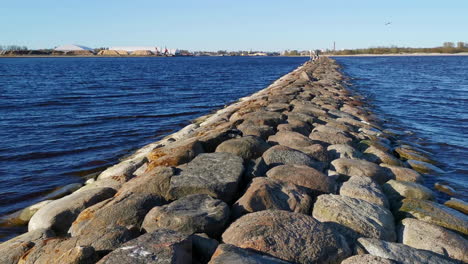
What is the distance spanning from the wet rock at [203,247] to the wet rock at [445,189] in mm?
4151

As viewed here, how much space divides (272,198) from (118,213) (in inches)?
58.5

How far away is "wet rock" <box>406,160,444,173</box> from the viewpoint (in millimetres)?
6262

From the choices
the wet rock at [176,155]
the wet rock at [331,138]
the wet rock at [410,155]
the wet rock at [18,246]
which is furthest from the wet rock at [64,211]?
the wet rock at [410,155]

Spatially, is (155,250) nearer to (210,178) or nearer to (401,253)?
(210,178)

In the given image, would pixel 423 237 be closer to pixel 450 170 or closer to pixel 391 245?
pixel 391 245

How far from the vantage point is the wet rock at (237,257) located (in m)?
2.50

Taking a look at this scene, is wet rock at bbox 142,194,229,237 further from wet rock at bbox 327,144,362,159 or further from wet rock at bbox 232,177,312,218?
wet rock at bbox 327,144,362,159

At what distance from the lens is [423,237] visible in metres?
3.34

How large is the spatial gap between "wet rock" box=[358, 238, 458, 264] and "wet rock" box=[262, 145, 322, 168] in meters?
1.77

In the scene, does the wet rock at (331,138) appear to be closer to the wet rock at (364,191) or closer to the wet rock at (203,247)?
the wet rock at (364,191)

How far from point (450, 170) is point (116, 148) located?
23.2ft

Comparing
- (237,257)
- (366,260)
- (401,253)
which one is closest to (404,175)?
(401,253)

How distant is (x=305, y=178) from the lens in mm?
4176

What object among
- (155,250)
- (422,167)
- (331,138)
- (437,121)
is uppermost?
(155,250)
